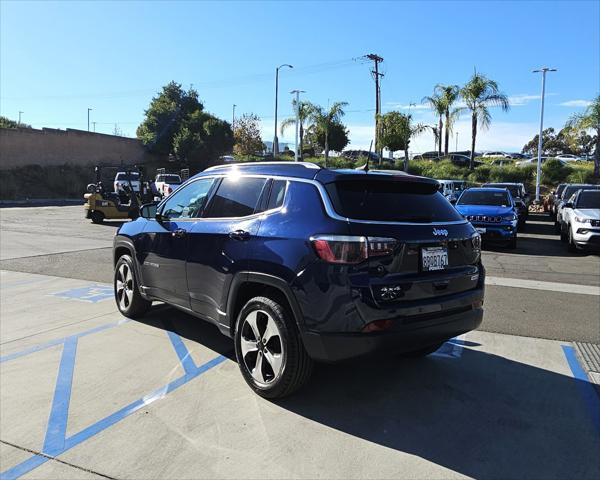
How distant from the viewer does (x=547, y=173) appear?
34750mm

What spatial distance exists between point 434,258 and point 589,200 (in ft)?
41.2

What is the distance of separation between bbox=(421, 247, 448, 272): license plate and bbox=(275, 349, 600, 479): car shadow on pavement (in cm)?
110

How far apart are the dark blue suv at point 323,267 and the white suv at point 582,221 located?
9.97 meters

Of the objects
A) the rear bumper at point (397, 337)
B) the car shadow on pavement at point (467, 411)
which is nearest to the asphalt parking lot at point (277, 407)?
the car shadow on pavement at point (467, 411)

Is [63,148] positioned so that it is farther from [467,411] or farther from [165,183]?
[467,411]

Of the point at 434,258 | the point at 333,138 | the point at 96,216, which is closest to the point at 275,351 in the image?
the point at 434,258

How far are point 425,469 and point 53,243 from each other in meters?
13.1

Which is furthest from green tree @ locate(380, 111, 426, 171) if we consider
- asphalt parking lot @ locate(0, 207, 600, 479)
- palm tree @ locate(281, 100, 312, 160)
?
asphalt parking lot @ locate(0, 207, 600, 479)

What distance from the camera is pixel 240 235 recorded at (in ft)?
13.5

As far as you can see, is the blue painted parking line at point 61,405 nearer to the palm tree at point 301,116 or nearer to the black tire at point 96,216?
the black tire at point 96,216

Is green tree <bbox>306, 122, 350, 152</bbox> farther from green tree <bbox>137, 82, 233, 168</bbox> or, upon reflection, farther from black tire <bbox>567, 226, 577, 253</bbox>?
black tire <bbox>567, 226, 577, 253</bbox>

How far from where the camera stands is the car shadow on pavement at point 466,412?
316 centimetres

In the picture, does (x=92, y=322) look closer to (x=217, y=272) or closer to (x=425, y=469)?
(x=217, y=272)

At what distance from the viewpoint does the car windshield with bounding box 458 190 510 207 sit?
1453 centimetres
